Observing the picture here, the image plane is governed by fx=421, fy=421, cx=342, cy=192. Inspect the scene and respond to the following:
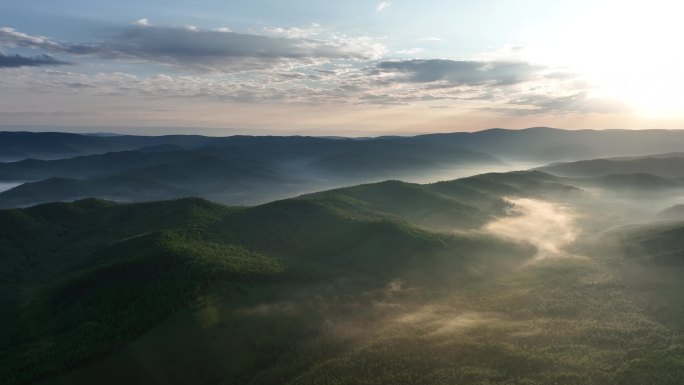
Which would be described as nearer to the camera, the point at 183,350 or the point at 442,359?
the point at 442,359

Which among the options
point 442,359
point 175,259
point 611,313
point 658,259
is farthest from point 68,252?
point 658,259

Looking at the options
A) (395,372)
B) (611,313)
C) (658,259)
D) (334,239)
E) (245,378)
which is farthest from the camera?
(334,239)

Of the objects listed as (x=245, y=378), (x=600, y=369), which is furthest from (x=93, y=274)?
(x=600, y=369)

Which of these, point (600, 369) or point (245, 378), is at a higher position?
point (600, 369)

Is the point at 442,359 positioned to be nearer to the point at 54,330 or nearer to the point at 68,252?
the point at 54,330

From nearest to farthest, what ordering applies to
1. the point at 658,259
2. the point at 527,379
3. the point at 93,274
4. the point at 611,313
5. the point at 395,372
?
1. the point at 527,379
2. the point at 395,372
3. the point at 611,313
4. the point at 93,274
5. the point at 658,259

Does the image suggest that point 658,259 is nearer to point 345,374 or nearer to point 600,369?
point 600,369
